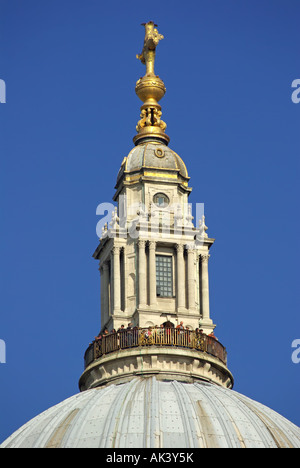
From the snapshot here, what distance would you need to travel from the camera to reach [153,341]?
4724 inches

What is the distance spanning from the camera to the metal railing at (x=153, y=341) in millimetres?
120188

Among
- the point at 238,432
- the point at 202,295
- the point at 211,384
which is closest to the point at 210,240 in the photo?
the point at 202,295

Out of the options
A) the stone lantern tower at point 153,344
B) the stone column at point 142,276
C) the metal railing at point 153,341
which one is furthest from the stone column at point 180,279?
the metal railing at point 153,341

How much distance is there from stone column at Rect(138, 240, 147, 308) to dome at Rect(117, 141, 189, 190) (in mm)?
5411

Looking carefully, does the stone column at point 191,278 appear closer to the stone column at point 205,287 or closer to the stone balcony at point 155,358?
the stone column at point 205,287

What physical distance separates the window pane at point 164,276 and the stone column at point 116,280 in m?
2.33

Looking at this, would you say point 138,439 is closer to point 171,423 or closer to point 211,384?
point 171,423

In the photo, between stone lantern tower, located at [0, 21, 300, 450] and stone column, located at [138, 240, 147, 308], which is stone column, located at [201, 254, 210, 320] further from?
stone column, located at [138, 240, 147, 308]

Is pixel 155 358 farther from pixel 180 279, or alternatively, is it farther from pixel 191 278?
pixel 191 278

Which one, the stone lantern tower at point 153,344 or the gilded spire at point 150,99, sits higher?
the gilded spire at point 150,99

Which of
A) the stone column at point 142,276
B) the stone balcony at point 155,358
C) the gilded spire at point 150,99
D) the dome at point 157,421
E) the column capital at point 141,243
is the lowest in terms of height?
the dome at point 157,421

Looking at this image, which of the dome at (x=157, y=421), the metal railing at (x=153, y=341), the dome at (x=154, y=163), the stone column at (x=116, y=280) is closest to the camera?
the dome at (x=157, y=421)

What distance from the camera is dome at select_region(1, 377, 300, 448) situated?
109m
